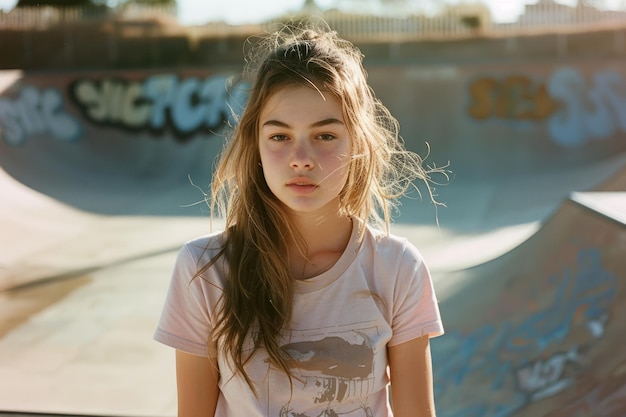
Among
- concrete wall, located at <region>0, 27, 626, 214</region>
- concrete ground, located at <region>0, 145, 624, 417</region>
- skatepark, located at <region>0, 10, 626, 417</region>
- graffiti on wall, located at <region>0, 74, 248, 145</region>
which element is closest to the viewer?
skatepark, located at <region>0, 10, 626, 417</region>

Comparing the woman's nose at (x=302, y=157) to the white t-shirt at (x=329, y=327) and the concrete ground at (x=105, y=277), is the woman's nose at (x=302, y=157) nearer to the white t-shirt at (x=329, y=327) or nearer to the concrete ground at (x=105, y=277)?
the white t-shirt at (x=329, y=327)

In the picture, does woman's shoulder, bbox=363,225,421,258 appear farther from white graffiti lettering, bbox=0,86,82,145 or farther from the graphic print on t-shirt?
white graffiti lettering, bbox=0,86,82,145

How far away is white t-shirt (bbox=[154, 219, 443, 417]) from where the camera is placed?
1613 mm

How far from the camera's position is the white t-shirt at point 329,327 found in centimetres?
161

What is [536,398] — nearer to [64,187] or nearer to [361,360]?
[361,360]

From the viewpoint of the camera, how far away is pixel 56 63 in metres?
20.9

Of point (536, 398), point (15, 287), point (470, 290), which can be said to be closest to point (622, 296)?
point (536, 398)

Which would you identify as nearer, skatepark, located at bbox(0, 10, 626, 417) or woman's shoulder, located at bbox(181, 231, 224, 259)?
woman's shoulder, located at bbox(181, 231, 224, 259)

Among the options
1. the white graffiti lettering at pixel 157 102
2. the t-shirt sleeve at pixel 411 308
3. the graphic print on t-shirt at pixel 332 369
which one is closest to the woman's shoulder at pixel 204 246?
the graphic print on t-shirt at pixel 332 369

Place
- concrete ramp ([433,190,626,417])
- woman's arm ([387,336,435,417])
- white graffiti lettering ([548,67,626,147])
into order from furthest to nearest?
white graffiti lettering ([548,67,626,147]) < concrete ramp ([433,190,626,417]) < woman's arm ([387,336,435,417])

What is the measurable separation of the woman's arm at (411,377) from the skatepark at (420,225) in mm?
1799

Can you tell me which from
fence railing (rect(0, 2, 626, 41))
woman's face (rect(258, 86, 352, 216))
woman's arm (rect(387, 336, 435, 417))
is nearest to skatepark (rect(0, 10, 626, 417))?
woman's arm (rect(387, 336, 435, 417))

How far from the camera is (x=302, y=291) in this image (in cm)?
168

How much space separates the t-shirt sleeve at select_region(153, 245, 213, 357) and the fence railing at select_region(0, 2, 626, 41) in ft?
63.1
